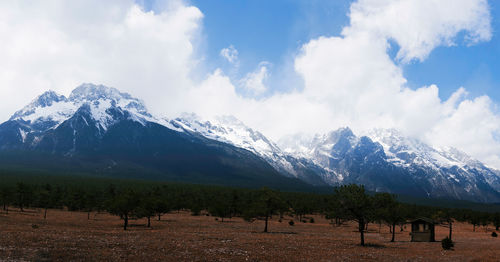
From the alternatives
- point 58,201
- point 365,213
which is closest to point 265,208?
point 365,213

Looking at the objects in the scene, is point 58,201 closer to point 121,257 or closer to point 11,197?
point 11,197

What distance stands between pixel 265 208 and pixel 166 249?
36.4 m

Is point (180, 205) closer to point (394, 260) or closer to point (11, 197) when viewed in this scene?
point (11, 197)

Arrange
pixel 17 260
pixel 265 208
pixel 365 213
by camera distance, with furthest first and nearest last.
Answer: pixel 265 208 < pixel 365 213 < pixel 17 260

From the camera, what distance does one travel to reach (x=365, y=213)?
2115 inches

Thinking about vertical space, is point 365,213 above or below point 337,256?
above

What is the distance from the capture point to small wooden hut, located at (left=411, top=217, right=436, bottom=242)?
67562 mm

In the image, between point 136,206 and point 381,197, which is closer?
point 381,197

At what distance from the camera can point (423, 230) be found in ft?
225

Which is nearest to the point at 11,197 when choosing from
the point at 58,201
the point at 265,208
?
the point at 58,201

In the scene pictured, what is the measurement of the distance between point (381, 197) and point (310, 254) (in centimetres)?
1968

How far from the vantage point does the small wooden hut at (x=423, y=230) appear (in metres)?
67.6

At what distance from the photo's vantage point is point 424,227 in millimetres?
68625

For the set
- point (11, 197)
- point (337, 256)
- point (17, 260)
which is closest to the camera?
point (17, 260)
